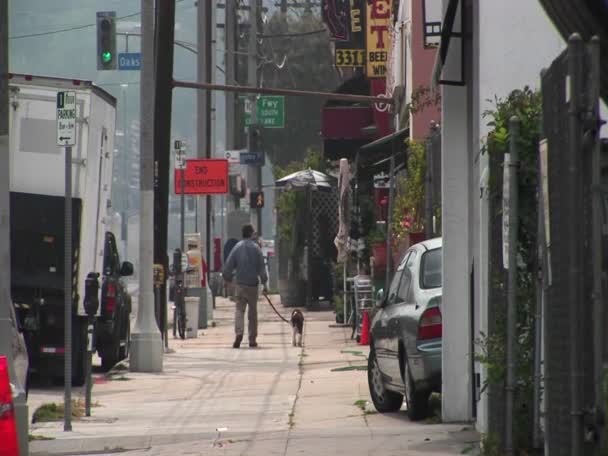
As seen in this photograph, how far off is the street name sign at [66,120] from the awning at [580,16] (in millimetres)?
6289

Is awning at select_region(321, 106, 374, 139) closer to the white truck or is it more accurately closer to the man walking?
the man walking

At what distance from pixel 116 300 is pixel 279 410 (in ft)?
19.0

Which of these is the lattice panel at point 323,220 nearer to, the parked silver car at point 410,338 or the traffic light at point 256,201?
the traffic light at point 256,201

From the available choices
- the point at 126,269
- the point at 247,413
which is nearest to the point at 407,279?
the point at 247,413

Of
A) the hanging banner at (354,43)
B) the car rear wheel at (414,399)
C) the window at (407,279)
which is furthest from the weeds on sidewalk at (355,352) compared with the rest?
the hanging banner at (354,43)

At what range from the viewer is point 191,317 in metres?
28.9

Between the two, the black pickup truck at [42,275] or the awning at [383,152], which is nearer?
the black pickup truck at [42,275]

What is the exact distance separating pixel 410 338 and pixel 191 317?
15603mm

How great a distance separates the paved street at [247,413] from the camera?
12.2m

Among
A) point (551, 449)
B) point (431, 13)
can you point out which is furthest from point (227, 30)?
point (551, 449)

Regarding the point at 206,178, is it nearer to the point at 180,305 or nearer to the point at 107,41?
the point at 180,305

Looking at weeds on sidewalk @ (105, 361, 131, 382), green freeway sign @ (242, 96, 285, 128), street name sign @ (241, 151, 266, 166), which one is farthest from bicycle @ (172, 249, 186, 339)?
green freeway sign @ (242, 96, 285, 128)

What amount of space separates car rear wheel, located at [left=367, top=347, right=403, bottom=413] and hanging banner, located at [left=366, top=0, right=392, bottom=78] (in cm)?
2112

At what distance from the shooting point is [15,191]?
1814 cm
